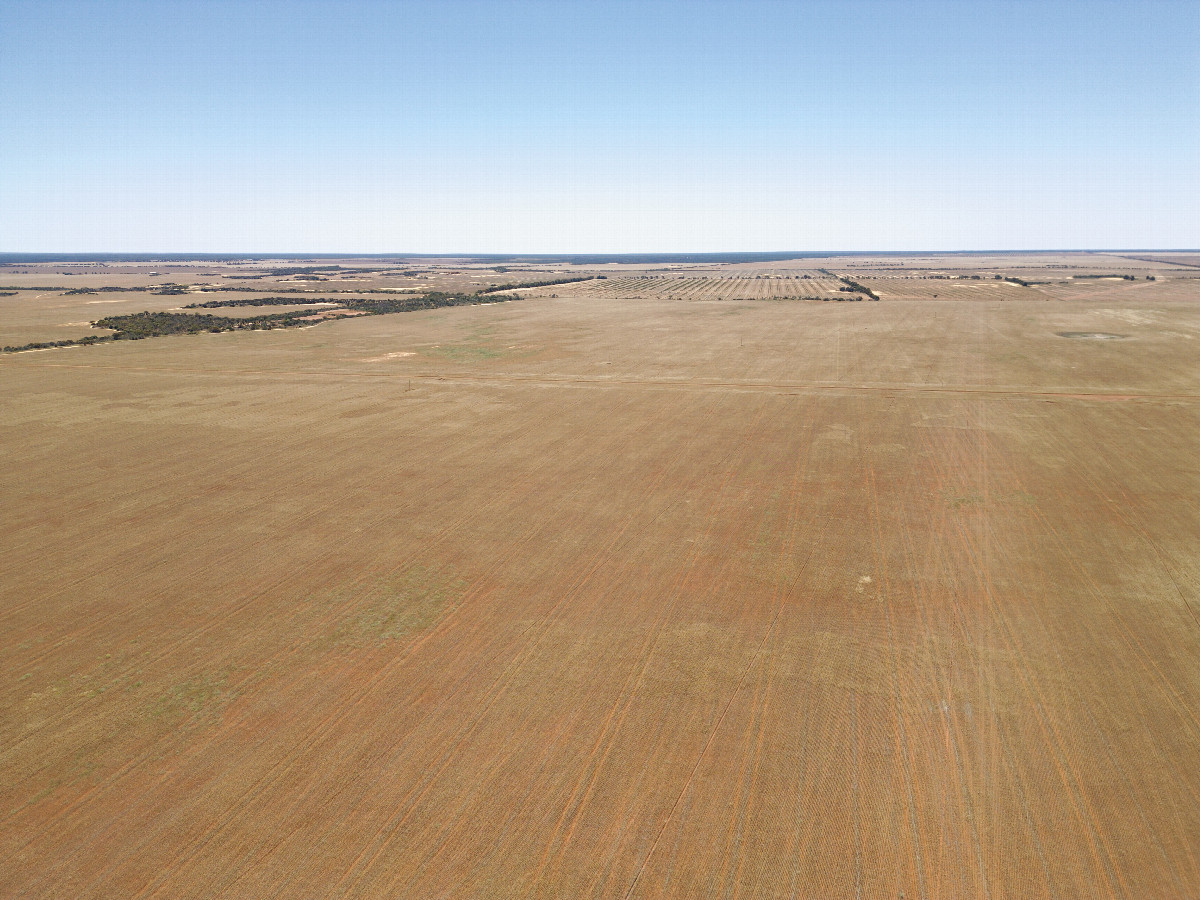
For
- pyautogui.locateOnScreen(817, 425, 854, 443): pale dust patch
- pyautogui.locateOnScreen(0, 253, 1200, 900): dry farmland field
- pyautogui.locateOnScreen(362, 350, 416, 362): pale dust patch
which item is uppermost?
pyautogui.locateOnScreen(362, 350, 416, 362): pale dust patch

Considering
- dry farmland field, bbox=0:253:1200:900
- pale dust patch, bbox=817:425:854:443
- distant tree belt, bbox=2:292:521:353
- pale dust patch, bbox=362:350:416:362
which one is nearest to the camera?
dry farmland field, bbox=0:253:1200:900

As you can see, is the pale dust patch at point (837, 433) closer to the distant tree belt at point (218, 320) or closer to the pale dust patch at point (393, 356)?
the pale dust patch at point (393, 356)

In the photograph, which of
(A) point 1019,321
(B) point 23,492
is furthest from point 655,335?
(B) point 23,492

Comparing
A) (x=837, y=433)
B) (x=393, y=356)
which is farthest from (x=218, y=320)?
(x=837, y=433)

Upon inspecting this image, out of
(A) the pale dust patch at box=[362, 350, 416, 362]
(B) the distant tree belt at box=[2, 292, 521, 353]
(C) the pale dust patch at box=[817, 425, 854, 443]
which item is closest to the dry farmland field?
(C) the pale dust patch at box=[817, 425, 854, 443]

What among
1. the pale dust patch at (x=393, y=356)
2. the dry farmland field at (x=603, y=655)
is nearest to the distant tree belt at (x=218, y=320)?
the pale dust patch at (x=393, y=356)

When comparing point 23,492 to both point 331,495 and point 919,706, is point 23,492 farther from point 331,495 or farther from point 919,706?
point 919,706

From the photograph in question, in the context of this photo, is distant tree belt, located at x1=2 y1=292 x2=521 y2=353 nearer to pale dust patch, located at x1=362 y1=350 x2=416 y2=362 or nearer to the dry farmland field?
pale dust patch, located at x1=362 y1=350 x2=416 y2=362

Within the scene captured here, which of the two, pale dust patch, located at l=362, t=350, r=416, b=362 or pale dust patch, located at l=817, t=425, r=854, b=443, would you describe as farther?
pale dust patch, located at l=362, t=350, r=416, b=362
